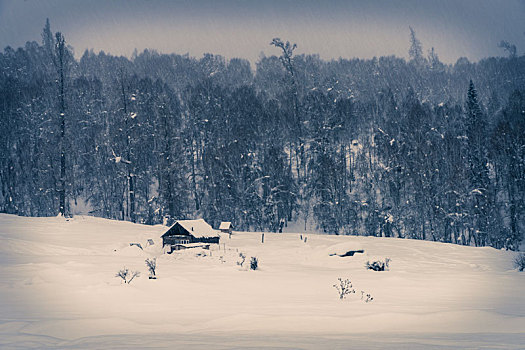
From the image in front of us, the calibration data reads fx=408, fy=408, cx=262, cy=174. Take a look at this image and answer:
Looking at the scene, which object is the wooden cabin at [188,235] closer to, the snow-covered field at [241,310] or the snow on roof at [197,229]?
the snow on roof at [197,229]

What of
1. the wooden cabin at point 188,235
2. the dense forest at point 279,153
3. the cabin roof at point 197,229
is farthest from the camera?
the dense forest at point 279,153

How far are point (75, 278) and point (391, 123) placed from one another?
44571 mm

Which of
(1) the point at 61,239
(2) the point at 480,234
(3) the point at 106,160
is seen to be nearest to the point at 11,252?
(1) the point at 61,239

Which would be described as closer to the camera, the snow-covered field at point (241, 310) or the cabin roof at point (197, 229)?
the snow-covered field at point (241, 310)

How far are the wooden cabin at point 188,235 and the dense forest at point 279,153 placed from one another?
7.90 metres

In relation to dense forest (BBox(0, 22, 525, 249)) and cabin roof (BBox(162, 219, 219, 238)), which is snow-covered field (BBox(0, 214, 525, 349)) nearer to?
cabin roof (BBox(162, 219, 219, 238))

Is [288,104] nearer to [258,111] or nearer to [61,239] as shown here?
[258,111]

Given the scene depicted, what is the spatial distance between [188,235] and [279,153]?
20.5m

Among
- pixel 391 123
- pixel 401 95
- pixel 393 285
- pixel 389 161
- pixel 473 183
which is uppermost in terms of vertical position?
pixel 401 95

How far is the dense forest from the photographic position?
3500 cm

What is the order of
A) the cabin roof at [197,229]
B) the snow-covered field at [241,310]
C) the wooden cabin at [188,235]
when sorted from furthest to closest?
the cabin roof at [197,229] → the wooden cabin at [188,235] → the snow-covered field at [241,310]

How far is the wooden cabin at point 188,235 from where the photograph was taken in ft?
97.9

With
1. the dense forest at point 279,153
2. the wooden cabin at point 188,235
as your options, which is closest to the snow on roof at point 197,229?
the wooden cabin at point 188,235

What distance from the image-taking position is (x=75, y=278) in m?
11.3
